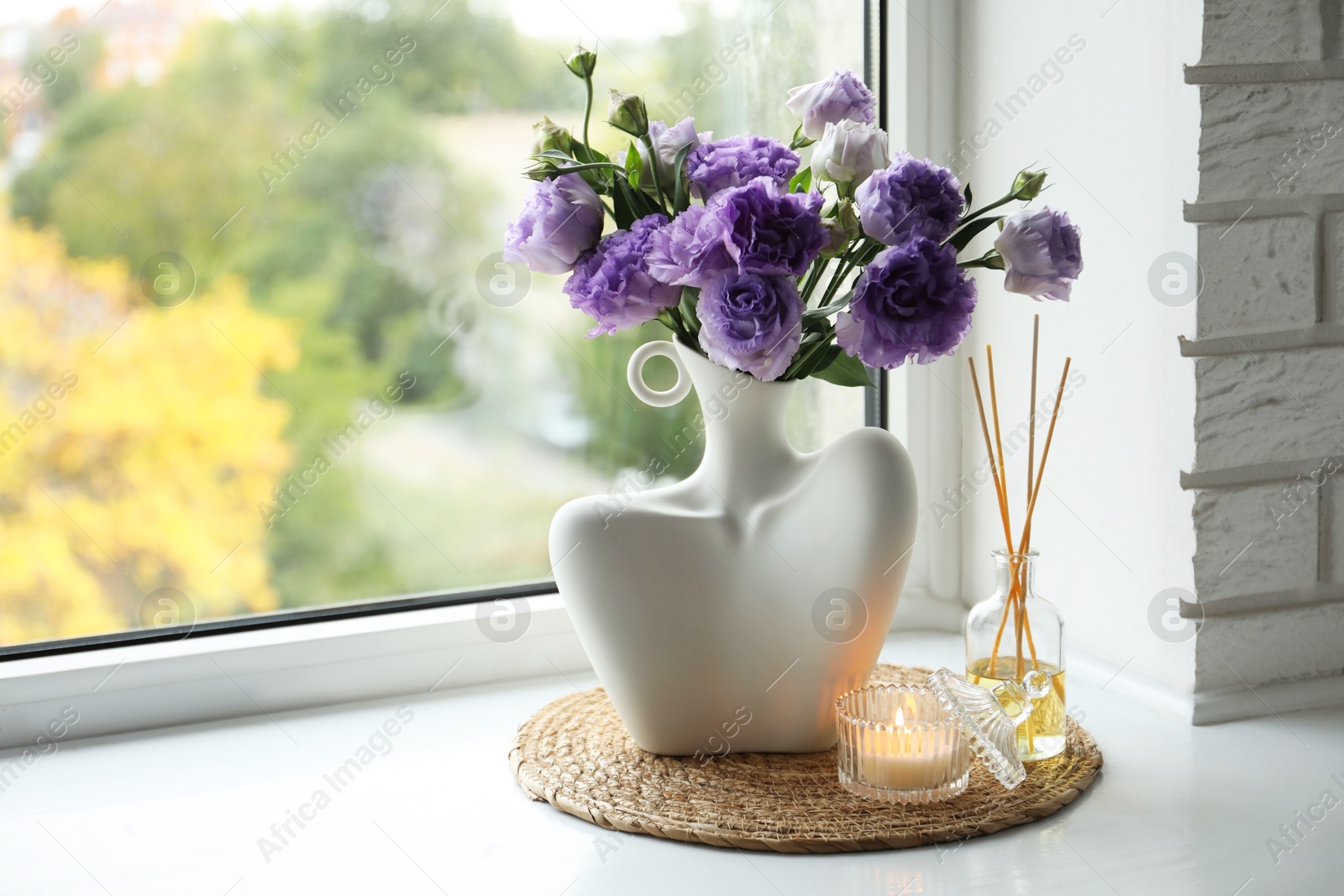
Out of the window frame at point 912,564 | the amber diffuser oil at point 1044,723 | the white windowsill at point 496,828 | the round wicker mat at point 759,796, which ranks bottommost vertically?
the white windowsill at point 496,828

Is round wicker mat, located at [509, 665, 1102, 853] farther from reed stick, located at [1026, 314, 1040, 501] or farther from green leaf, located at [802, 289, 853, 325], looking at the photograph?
green leaf, located at [802, 289, 853, 325]

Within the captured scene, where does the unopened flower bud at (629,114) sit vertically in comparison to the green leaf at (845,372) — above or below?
above

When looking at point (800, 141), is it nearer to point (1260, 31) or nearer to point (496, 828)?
point (1260, 31)

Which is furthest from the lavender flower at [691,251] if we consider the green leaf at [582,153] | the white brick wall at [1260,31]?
the white brick wall at [1260,31]

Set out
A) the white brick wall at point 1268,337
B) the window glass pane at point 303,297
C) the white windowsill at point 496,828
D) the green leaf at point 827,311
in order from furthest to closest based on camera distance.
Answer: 1. the window glass pane at point 303,297
2. the white brick wall at point 1268,337
3. the green leaf at point 827,311
4. the white windowsill at point 496,828

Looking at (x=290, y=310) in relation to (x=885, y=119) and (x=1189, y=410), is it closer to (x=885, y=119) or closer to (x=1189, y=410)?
(x=885, y=119)

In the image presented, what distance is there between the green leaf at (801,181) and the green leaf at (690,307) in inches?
4.9

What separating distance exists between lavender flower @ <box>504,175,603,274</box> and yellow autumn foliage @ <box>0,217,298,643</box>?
0.38 metres

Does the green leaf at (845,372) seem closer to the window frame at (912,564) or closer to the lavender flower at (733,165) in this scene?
the lavender flower at (733,165)

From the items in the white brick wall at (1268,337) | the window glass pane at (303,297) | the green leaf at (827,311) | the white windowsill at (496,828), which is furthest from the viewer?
the window glass pane at (303,297)

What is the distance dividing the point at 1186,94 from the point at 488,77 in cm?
61

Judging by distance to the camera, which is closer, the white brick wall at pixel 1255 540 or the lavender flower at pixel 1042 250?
the lavender flower at pixel 1042 250

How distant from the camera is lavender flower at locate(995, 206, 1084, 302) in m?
0.78

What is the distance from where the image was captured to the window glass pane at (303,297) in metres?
1.01
